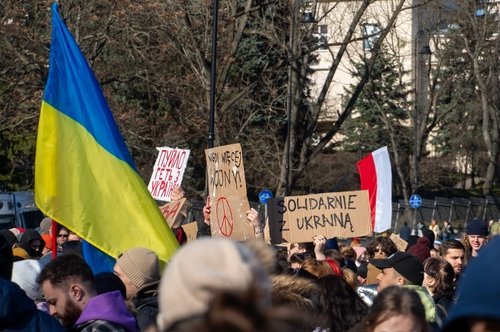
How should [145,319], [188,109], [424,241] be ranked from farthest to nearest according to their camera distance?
[188,109]
[424,241]
[145,319]

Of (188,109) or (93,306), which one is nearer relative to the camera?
(93,306)

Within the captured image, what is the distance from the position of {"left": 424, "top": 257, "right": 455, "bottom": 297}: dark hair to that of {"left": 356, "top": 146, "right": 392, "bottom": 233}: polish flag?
23.2ft

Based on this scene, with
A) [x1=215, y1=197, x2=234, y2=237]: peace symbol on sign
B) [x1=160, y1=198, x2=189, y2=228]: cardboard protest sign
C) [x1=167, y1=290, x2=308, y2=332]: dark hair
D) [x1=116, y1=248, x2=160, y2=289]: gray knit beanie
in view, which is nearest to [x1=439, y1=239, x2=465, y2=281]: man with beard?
[x1=215, y1=197, x2=234, y2=237]: peace symbol on sign

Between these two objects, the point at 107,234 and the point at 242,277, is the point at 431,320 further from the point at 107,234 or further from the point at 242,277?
the point at 242,277

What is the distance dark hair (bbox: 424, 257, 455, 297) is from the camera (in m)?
7.32

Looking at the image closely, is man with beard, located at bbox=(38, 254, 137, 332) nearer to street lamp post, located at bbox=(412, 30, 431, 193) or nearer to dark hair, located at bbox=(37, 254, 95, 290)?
dark hair, located at bbox=(37, 254, 95, 290)

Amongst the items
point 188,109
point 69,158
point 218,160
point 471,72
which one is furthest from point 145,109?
point 69,158

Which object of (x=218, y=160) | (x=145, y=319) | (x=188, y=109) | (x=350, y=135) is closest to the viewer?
(x=145, y=319)

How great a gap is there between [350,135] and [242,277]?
174 feet

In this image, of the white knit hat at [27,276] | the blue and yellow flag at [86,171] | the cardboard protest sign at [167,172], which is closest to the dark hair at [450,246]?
the blue and yellow flag at [86,171]

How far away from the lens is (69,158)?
7.68 meters

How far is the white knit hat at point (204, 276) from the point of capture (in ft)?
6.40

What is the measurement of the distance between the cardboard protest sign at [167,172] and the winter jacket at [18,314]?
9967 mm

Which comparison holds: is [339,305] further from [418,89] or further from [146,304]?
[418,89]
